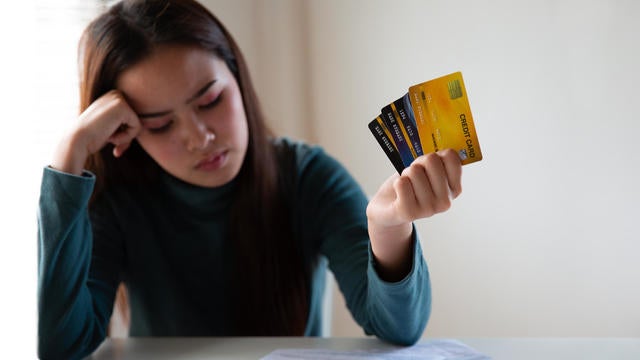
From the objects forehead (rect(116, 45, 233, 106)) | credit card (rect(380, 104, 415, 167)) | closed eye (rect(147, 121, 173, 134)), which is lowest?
credit card (rect(380, 104, 415, 167))

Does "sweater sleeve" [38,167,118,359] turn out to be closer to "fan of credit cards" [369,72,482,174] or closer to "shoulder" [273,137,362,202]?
"shoulder" [273,137,362,202]

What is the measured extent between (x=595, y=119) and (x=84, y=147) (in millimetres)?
1453

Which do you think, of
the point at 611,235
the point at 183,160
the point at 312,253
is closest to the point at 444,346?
the point at 312,253

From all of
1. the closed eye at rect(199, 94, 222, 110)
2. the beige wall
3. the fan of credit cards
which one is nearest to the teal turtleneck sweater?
the closed eye at rect(199, 94, 222, 110)

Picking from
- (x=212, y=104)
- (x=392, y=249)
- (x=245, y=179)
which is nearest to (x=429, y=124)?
(x=392, y=249)

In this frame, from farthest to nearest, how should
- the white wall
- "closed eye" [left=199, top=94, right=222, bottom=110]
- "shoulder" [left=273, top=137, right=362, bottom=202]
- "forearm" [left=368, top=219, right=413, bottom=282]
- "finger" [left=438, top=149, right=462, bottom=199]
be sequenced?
the white wall
"shoulder" [left=273, top=137, right=362, bottom=202]
"closed eye" [left=199, top=94, right=222, bottom=110]
"forearm" [left=368, top=219, right=413, bottom=282]
"finger" [left=438, top=149, right=462, bottom=199]

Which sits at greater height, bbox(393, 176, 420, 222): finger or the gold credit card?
the gold credit card

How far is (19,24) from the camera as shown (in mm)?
1853

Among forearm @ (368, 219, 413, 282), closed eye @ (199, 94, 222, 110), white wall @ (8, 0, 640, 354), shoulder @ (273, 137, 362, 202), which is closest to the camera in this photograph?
forearm @ (368, 219, 413, 282)

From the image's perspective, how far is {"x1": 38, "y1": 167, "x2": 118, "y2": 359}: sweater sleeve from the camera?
111 cm

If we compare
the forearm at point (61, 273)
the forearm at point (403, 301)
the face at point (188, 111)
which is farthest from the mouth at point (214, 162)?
the forearm at point (403, 301)

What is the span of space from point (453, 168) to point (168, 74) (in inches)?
24.1

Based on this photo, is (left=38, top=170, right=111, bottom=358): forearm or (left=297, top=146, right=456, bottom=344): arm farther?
(left=38, top=170, right=111, bottom=358): forearm

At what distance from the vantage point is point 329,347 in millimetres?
1041
